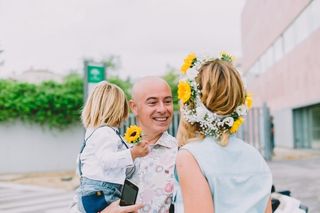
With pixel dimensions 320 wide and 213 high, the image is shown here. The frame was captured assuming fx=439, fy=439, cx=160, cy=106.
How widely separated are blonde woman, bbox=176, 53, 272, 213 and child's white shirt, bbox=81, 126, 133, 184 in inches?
23.8

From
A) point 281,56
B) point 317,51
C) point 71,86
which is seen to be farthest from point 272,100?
point 71,86

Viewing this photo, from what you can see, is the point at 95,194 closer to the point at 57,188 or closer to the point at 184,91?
the point at 184,91

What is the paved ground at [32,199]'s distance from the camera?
855 centimetres

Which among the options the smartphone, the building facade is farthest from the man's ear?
the building facade

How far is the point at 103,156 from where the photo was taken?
2.25 m

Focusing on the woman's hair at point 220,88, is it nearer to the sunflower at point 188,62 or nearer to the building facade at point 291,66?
the sunflower at point 188,62

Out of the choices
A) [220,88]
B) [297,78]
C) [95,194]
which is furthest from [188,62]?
[297,78]

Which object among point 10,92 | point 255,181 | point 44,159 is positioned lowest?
point 44,159

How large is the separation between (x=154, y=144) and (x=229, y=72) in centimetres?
75

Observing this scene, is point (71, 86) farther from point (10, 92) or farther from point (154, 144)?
point (154, 144)

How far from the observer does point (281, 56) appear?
28438mm

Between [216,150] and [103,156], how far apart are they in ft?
2.60

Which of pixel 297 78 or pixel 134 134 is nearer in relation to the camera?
pixel 134 134

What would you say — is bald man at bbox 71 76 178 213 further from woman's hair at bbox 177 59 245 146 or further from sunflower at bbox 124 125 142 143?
woman's hair at bbox 177 59 245 146
